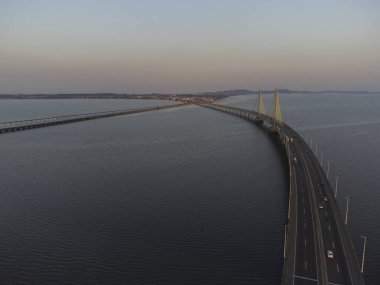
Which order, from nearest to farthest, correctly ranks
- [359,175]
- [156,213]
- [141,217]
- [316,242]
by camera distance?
[316,242]
[141,217]
[156,213]
[359,175]

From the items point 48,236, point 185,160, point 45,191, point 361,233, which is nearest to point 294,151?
point 185,160

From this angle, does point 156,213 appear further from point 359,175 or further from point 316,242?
point 359,175

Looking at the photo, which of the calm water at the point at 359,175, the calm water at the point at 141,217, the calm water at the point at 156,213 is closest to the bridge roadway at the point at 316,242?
the calm water at the point at 156,213

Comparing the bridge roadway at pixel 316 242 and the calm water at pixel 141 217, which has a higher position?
the bridge roadway at pixel 316 242

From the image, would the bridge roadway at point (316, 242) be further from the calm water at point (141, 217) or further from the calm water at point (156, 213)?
the calm water at point (141, 217)

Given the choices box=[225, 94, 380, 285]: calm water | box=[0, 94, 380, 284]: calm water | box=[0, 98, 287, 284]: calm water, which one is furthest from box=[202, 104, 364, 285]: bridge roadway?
box=[225, 94, 380, 285]: calm water

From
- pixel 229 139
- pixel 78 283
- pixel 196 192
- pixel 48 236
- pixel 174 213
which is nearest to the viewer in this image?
pixel 78 283

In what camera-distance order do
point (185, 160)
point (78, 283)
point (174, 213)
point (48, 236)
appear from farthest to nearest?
point (185, 160) → point (174, 213) → point (48, 236) → point (78, 283)

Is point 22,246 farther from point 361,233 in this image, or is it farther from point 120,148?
point 120,148

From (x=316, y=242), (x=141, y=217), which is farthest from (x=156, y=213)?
(x=316, y=242)
